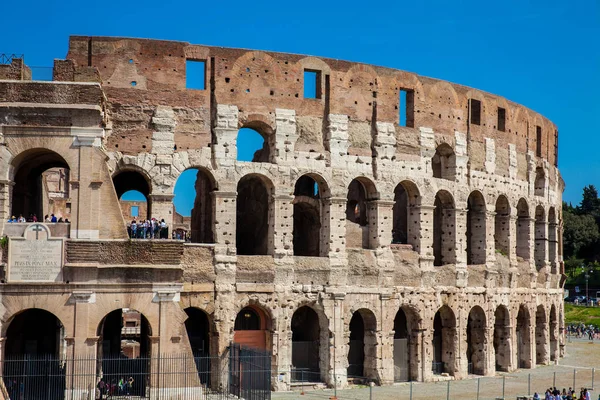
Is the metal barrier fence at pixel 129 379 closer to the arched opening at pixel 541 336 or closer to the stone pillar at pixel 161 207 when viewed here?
the stone pillar at pixel 161 207

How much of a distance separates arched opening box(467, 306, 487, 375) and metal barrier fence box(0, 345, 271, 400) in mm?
12520

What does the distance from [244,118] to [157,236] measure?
535 centimetres

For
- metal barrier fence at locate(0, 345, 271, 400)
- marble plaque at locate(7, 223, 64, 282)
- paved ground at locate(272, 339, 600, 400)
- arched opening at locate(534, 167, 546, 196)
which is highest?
arched opening at locate(534, 167, 546, 196)

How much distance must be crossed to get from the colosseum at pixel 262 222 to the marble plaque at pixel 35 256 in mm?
37

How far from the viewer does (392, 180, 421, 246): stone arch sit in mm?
32125

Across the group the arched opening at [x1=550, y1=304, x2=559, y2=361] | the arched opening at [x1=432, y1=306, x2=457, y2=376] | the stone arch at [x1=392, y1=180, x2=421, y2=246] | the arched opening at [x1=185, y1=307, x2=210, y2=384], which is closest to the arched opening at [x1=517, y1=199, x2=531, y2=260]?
the arched opening at [x1=550, y1=304, x2=559, y2=361]

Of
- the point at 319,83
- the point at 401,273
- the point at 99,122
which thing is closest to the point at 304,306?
the point at 401,273

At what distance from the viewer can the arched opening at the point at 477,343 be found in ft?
112

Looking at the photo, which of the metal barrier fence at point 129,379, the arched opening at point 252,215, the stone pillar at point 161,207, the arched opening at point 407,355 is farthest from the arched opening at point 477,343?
the stone pillar at point 161,207

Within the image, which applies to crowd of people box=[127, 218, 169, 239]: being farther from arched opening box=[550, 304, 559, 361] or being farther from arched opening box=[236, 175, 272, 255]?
arched opening box=[550, 304, 559, 361]

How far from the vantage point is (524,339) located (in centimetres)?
3716

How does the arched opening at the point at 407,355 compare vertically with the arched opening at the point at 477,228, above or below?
below

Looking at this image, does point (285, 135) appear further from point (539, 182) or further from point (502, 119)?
point (539, 182)

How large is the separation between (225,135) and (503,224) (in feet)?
47.4
